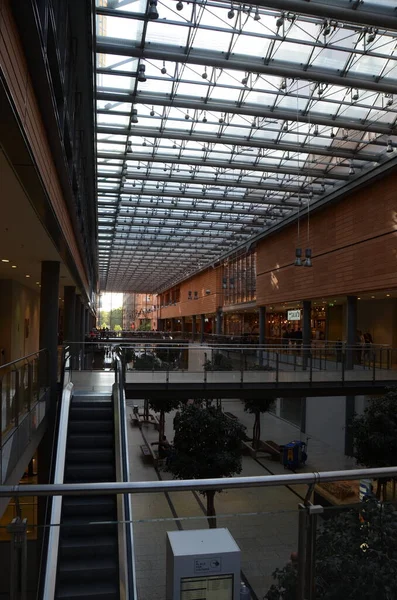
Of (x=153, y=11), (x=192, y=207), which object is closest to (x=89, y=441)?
(x=153, y=11)

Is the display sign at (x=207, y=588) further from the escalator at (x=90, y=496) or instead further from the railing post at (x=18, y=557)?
the escalator at (x=90, y=496)

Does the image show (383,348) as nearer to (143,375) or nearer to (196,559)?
(143,375)

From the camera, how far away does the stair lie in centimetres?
629

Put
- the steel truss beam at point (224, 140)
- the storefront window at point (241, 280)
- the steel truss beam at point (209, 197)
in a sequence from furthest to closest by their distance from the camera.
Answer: the storefront window at point (241, 280), the steel truss beam at point (209, 197), the steel truss beam at point (224, 140)

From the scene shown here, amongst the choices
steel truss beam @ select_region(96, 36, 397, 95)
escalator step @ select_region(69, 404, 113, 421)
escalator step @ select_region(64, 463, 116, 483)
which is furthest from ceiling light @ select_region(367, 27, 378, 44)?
escalator step @ select_region(64, 463, 116, 483)

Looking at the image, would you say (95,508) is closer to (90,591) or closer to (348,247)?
(90,591)

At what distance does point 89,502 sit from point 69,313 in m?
16.3

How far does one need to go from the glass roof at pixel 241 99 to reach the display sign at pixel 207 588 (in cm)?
898

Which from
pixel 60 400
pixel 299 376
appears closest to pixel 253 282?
pixel 299 376

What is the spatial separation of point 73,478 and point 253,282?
2710 centimetres

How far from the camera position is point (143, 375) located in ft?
45.0

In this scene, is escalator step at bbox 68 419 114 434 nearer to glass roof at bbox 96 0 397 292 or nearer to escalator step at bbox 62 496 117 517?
escalator step at bbox 62 496 117 517

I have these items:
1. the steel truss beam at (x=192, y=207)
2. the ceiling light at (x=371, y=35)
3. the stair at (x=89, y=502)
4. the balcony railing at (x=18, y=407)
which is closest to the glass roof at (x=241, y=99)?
the ceiling light at (x=371, y=35)

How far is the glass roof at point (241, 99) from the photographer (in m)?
10.4
